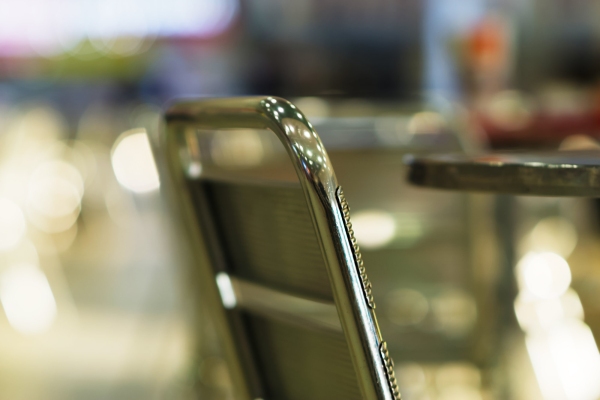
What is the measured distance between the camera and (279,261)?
0.74m

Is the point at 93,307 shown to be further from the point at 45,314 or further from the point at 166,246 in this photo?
the point at 166,246

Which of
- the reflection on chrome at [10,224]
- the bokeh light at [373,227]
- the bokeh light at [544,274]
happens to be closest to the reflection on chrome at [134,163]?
the reflection on chrome at [10,224]

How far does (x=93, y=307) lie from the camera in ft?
8.78

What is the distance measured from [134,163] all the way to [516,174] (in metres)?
3.83

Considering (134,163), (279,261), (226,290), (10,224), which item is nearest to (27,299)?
(10,224)

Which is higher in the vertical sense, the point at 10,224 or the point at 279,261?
the point at 10,224

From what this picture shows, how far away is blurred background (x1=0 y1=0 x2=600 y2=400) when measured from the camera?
170 cm

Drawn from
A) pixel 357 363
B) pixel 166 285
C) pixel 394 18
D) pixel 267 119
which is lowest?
pixel 357 363

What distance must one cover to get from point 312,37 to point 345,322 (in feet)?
20.1

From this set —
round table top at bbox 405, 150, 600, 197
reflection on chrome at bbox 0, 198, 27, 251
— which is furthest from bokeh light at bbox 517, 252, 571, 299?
reflection on chrome at bbox 0, 198, 27, 251

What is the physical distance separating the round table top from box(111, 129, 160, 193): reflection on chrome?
8.29ft

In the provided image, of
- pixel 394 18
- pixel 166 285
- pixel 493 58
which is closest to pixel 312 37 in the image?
pixel 394 18

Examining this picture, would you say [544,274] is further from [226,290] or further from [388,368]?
[388,368]

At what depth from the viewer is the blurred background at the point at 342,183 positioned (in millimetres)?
1704
